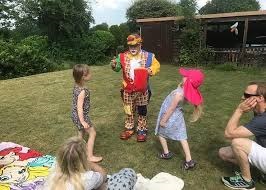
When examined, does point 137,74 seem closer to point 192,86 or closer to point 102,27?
point 192,86

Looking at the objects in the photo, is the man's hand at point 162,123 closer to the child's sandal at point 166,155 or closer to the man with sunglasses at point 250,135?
the child's sandal at point 166,155

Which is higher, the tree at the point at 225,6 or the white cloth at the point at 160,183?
the tree at the point at 225,6

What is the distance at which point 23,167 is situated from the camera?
14.4 feet

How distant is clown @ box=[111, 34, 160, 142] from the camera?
525 cm

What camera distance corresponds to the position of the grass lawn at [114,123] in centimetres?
465

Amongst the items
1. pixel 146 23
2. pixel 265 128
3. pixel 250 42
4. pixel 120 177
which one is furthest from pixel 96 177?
pixel 250 42

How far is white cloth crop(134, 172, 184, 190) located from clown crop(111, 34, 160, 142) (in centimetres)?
128

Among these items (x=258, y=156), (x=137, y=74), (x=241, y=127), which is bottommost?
(x=258, y=156)

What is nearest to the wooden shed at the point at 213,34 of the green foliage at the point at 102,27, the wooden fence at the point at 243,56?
the wooden fence at the point at 243,56

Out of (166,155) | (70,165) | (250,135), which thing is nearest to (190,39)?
(166,155)

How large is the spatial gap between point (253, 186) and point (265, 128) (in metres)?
0.71

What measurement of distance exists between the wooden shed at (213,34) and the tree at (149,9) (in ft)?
35.0

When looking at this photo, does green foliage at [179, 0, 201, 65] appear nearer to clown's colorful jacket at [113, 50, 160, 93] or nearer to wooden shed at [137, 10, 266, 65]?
wooden shed at [137, 10, 266, 65]

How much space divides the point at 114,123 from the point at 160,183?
2.59m
